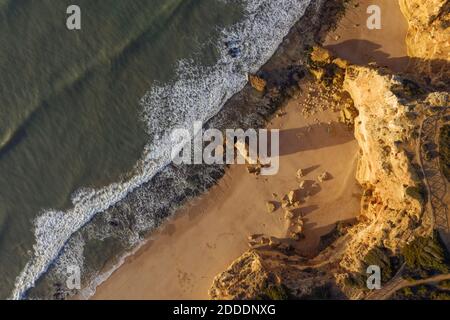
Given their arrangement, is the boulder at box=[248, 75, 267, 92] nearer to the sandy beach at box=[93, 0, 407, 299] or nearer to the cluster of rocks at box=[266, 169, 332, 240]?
the sandy beach at box=[93, 0, 407, 299]

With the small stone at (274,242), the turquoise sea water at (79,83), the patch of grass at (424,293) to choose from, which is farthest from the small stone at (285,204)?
the turquoise sea water at (79,83)

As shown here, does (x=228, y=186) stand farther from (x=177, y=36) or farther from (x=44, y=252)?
(x=44, y=252)

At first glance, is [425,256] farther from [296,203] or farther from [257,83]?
[257,83]

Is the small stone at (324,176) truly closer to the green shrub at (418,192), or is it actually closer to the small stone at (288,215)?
the small stone at (288,215)

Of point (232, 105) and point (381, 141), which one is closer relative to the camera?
point (381, 141)

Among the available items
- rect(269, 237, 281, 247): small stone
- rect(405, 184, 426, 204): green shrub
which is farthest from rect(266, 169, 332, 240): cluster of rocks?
rect(405, 184, 426, 204): green shrub
